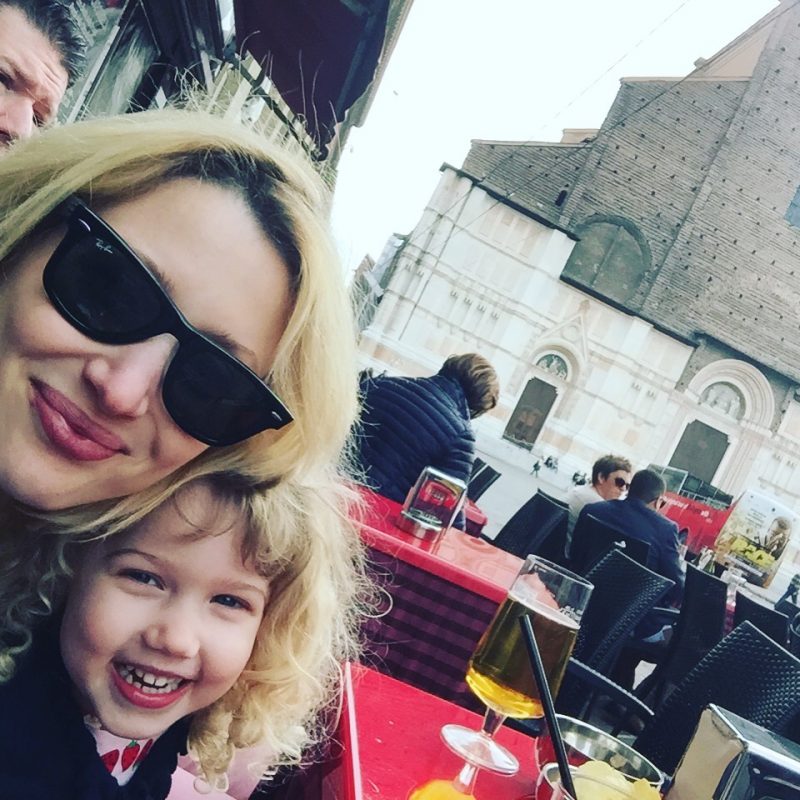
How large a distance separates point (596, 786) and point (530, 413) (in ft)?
78.3

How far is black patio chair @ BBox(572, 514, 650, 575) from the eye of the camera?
13.2ft

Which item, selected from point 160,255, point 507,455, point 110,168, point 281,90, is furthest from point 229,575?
point 507,455

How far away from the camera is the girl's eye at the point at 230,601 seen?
0.99 m

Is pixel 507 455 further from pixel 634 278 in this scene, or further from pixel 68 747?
pixel 68 747

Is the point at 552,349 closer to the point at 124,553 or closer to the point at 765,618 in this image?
the point at 765,618

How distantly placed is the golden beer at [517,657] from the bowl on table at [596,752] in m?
0.06

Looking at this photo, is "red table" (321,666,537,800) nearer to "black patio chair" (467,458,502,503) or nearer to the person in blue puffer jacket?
the person in blue puffer jacket

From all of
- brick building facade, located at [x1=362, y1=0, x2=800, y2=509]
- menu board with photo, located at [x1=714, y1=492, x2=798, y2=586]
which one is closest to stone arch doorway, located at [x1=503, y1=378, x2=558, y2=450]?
brick building facade, located at [x1=362, y1=0, x2=800, y2=509]

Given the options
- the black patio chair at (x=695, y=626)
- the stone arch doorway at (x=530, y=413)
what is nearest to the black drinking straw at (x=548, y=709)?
the black patio chair at (x=695, y=626)

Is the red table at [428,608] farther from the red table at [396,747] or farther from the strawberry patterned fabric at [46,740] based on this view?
the strawberry patterned fabric at [46,740]

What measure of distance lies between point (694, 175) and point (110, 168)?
1087 inches

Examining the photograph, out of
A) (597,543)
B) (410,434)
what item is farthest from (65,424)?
(597,543)

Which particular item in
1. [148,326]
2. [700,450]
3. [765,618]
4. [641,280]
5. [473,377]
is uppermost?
[641,280]

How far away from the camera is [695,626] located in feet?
11.0
